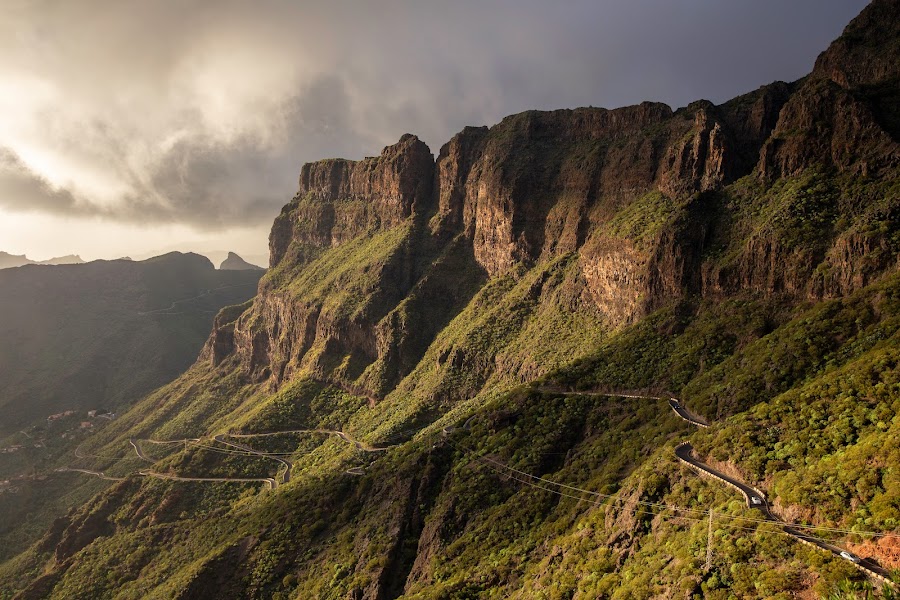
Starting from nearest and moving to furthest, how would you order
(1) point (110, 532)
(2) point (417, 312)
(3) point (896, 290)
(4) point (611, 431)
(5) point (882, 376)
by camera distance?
Answer: (5) point (882, 376) → (3) point (896, 290) → (4) point (611, 431) → (1) point (110, 532) → (2) point (417, 312)

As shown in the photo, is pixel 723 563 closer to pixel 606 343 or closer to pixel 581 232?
pixel 606 343

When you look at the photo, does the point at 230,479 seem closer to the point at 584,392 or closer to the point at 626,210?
the point at 584,392

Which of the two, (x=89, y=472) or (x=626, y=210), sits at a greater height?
(x=626, y=210)

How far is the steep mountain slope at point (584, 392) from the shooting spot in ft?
147

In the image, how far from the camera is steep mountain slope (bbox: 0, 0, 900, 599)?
44819 mm

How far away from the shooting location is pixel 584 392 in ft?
265

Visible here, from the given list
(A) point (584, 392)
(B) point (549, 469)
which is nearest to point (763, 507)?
(B) point (549, 469)

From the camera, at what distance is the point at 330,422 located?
132 m

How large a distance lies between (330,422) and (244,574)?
170 feet

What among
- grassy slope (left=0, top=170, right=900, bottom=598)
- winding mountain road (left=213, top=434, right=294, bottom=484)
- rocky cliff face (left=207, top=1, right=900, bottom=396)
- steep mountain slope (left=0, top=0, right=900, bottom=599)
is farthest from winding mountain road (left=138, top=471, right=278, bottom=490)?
rocky cliff face (left=207, top=1, right=900, bottom=396)

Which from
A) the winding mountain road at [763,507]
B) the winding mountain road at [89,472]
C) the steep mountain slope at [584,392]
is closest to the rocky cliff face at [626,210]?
the steep mountain slope at [584,392]

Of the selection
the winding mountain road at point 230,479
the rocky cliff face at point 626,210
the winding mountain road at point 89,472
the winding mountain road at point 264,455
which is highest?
the rocky cliff face at point 626,210

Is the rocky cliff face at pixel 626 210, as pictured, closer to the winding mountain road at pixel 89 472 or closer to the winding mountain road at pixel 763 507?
the winding mountain road at pixel 763 507

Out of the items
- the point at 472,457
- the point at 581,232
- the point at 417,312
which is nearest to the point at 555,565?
the point at 472,457
